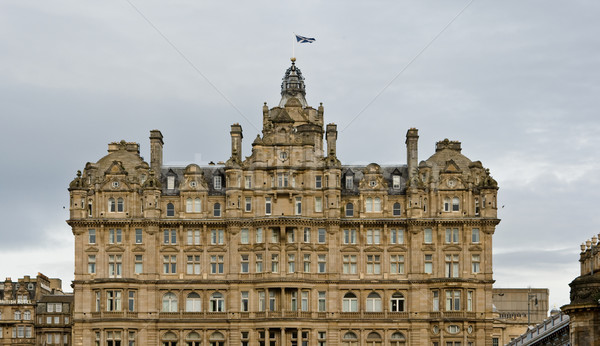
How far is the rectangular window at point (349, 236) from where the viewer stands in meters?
128

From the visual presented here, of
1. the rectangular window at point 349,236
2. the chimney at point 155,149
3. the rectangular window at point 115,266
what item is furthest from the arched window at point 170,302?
the rectangular window at point 349,236

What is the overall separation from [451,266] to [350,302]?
10842mm

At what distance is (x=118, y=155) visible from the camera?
13338 cm

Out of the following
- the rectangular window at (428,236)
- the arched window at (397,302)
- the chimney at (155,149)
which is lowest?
the arched window at (397,302)

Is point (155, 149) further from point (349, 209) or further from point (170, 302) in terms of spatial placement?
point (349, 209)

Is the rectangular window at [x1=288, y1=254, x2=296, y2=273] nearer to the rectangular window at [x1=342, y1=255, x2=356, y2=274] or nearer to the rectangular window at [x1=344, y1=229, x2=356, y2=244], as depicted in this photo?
the rectangular window at [x1=342, y1=255, x2=356, y2=274]

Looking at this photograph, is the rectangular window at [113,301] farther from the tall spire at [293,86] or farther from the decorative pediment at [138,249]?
the tall spire at [293,86]

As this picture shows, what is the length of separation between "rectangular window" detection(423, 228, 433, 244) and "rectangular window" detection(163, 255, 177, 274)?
25539 millimetres

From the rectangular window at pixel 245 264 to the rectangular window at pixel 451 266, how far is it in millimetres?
20166

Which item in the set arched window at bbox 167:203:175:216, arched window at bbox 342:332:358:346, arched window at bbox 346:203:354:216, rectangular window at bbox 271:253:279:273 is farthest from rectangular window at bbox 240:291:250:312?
arched window at bbox 346:203:354:216

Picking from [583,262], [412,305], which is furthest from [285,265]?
[583,262]

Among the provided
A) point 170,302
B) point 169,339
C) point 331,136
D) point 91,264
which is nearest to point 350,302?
point 331,136

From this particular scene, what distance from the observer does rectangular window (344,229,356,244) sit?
127625 millimetres

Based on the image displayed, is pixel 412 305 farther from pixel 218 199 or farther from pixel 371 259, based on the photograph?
pixel 218 199
